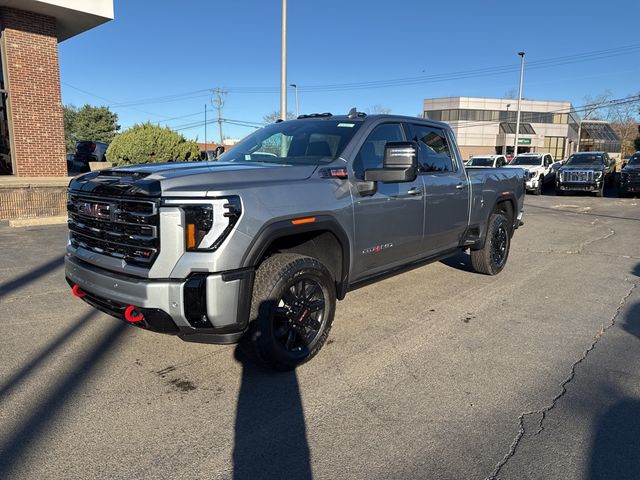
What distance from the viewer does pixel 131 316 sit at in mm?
3180

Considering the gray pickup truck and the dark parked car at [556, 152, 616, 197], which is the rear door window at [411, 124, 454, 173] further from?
the dark parked car at [556, 152, 616, 197]

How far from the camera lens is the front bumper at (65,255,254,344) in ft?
9.91

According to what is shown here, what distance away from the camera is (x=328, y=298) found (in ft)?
12.9

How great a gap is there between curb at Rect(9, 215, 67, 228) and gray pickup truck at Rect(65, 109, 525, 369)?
24.5ft

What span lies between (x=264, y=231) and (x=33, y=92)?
12.2 metres

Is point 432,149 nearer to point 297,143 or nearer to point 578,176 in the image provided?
point 297,143

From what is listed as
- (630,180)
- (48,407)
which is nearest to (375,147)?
(48,407)

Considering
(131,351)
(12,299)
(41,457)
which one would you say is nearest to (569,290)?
(131,351)

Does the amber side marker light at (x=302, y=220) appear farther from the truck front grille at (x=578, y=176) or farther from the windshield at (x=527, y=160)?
A: the windshield at (x=527, y=160)

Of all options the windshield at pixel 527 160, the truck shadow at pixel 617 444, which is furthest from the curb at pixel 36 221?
the windshield at pixel 527 160

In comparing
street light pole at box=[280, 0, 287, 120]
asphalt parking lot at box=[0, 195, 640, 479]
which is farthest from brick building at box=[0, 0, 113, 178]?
asphalt parking lot at box=[0, 195, 640, 479]

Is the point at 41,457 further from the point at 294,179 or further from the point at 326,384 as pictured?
the point at 294,179

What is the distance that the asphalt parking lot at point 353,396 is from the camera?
2652 mm

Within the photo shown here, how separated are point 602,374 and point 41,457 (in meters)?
3.87
